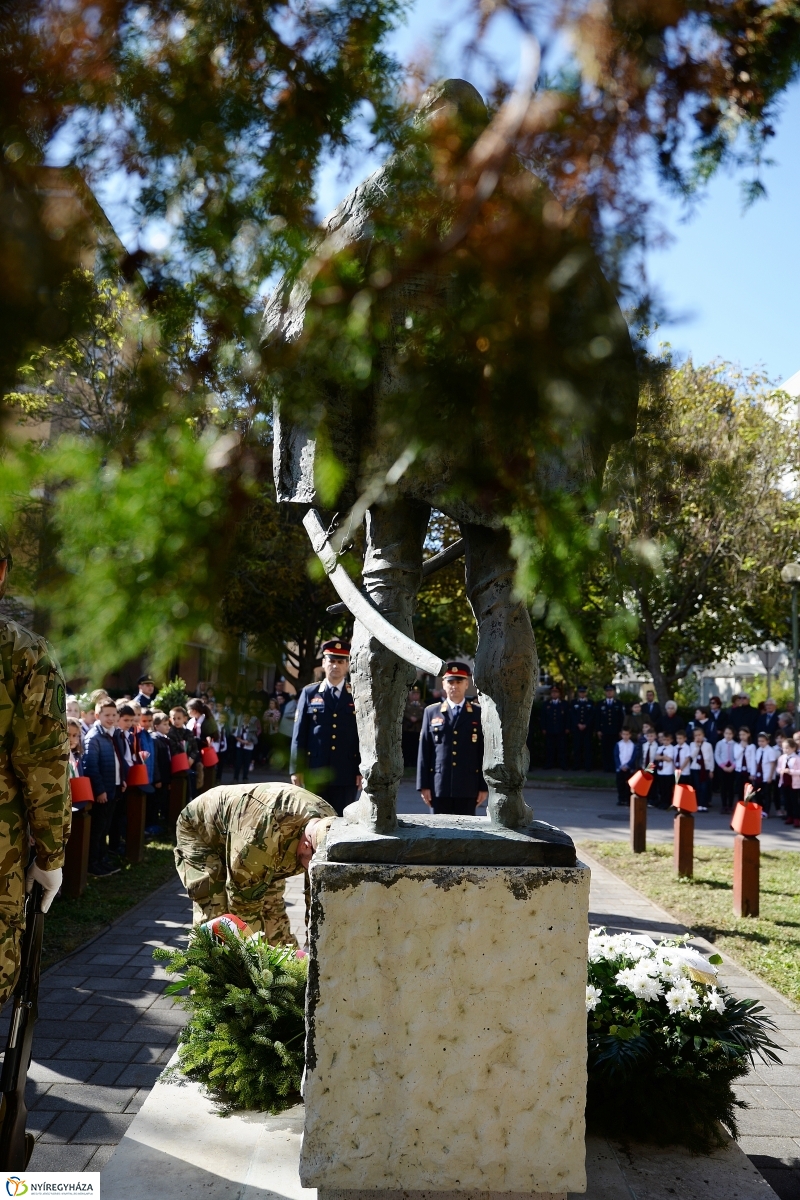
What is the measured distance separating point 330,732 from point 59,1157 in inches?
137

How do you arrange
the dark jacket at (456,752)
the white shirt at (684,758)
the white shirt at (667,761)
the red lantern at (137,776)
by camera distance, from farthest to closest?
the white shirt at (667,761)
the white shirt at (684,758)
the red lantern at (137,776)
the dark jacket at (456,752)

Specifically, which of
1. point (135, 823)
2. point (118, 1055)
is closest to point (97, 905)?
point (135, 823)

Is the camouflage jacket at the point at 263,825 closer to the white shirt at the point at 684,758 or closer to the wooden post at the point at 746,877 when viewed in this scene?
the wooden post at the point at 746,877

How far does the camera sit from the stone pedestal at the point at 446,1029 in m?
2.20

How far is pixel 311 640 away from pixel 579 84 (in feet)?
6.38

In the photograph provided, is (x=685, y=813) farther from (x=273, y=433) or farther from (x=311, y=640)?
(x=273, y=433)

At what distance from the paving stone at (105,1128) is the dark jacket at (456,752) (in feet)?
13.7

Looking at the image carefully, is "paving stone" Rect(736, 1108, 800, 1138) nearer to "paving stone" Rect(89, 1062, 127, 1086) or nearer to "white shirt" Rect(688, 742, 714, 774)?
"paving stone" Rect(89, 1062, 127, 1086)

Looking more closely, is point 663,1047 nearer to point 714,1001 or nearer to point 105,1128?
point 714,1001

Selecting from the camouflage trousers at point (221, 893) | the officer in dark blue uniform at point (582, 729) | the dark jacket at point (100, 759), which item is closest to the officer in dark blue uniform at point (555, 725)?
the officer in dark blue uniform at point (582, 729)

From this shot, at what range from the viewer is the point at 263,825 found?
4176 millimetres

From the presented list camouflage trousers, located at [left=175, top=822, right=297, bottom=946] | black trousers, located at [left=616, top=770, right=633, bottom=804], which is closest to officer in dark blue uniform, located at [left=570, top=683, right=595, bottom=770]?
black trousers, located at [left=616, top=770, right=633, bottom=804]

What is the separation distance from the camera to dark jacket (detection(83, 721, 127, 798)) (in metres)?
7.83

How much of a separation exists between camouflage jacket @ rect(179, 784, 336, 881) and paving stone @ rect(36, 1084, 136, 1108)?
3.37 feet
